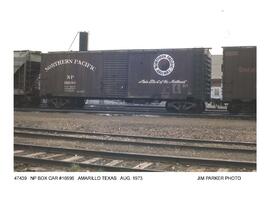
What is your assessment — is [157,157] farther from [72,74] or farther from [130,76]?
[72,74]

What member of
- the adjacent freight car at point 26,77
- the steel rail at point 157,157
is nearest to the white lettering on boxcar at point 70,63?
the adjacent freight car at point 26,77

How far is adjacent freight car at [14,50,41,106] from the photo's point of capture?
539 inches

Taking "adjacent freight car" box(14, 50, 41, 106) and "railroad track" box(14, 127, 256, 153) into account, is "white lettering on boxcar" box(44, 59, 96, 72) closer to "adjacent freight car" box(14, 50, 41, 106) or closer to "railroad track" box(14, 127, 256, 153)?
"adjacent freight car" box(14, 50, 41, 106)

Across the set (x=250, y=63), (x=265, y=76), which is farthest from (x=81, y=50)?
(x=265, y=76)

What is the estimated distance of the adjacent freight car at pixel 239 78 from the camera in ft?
36.2

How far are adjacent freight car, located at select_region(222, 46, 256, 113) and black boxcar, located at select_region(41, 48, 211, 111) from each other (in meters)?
0.85

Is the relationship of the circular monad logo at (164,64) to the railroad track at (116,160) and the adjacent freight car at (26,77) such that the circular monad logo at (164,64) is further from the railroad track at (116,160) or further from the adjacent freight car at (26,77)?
the railroad track at (116,160)

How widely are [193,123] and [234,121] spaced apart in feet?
4.01

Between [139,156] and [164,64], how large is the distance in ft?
22.7

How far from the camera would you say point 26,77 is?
13.9 m

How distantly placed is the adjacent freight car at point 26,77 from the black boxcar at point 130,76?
47 cm

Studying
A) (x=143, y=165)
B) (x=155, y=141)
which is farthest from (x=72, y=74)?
(x=143, y=165)
